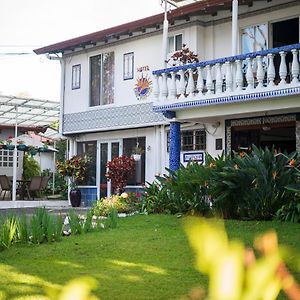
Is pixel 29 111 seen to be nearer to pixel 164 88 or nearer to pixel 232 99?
pixel 164 88

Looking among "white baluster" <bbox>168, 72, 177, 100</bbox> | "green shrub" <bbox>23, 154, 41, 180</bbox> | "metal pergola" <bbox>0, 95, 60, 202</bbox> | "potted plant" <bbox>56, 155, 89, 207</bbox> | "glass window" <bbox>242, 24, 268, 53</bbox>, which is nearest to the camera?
"white baluster" <bbox>168, 72, 177, 100</bbox>

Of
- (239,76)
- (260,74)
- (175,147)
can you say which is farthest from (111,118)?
(260,74)

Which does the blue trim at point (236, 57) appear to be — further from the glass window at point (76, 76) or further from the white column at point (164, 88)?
the glass window at point (76, 76)

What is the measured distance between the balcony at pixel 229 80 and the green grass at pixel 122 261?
3574 mm

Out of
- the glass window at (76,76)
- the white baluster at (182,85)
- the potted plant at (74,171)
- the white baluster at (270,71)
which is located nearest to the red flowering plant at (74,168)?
the potted plant at (74,171)

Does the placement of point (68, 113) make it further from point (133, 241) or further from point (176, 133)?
point (133, 241)

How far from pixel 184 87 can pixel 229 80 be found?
1239 mm

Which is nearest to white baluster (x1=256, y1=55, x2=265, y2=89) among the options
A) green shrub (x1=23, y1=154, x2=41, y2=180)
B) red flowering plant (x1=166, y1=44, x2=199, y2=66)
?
red flowering plant (x1=166, y1=44, x2=199, y2=66)

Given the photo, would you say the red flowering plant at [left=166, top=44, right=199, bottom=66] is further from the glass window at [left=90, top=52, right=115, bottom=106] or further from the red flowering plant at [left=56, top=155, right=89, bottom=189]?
the red flowering plant at [left=56, top=155, right=89, bottom=189]

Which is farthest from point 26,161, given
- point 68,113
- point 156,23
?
point 156,23

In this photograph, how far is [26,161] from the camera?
888 inches

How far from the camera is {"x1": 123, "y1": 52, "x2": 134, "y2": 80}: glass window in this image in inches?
634

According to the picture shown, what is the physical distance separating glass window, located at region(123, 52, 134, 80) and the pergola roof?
15.0 ft

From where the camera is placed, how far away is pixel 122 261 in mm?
5684
